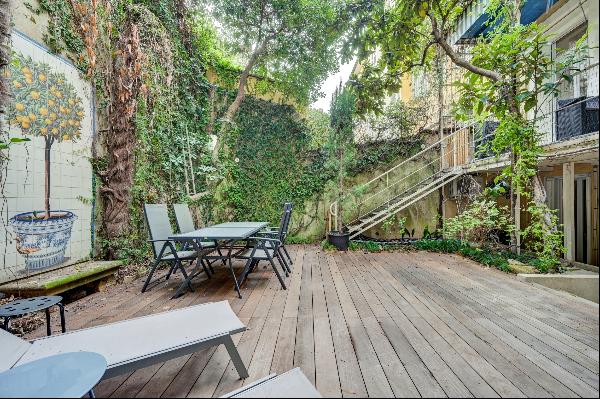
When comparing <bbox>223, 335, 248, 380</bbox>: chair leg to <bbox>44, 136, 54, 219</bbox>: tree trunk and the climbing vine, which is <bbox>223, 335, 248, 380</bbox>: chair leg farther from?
the climbing vine

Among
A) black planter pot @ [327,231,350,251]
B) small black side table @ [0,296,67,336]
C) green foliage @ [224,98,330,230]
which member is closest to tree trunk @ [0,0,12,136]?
small black side table @ [0,296,67,336]

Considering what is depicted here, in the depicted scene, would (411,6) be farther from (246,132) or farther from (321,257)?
(246,132)

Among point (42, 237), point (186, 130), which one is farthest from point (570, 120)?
point (42, 237)

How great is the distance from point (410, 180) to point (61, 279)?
7904 millimetres

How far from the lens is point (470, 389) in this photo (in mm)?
1565

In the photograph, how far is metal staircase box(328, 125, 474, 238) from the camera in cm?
747

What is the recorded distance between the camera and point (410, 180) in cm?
830

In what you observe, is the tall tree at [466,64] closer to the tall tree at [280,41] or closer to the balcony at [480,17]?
the balcony at [480,17]

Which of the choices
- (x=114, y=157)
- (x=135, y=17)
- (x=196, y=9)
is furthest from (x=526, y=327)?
(x=196, y=9)

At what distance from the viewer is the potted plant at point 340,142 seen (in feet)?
22.1

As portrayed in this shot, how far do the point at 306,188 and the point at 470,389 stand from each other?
675 cm

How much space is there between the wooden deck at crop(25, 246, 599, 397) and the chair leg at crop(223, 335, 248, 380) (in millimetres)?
53

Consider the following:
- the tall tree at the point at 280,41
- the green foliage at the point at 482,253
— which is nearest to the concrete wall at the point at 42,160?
the tall tree at the point at 280,41

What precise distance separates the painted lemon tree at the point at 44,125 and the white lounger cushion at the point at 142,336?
6.65ft
